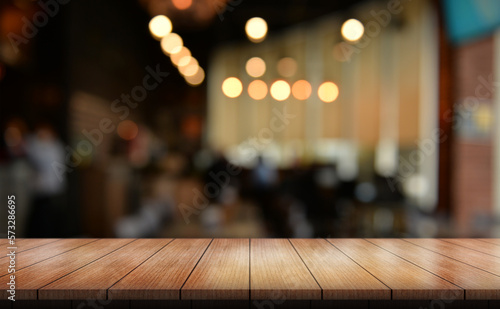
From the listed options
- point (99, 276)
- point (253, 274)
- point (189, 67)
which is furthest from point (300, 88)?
point (99, 276)

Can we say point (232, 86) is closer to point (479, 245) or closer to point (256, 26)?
point (256, 26)

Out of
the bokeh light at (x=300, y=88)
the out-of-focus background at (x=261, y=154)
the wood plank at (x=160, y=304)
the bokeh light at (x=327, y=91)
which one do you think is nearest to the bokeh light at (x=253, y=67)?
the out-of-focus background at (x=261, y=154)

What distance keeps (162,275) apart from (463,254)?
1103mm

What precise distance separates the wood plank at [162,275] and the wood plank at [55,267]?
8.0 inches

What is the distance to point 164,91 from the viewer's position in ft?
37.2

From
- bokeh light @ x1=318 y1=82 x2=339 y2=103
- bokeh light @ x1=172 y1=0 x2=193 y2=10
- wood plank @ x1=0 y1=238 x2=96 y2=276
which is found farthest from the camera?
bokeh light @ x1=318 y1=82 x2=339 y2=103

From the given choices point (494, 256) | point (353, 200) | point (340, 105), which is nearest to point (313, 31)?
point (340, 105)

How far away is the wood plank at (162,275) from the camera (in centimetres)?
121

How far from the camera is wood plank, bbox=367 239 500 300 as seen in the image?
1.23 metres

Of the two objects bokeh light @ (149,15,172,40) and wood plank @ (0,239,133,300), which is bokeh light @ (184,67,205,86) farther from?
wood plank @ (0,239,133,300)

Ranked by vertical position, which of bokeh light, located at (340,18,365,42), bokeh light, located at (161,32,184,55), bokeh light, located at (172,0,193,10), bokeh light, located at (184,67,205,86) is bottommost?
bokeh light, located at (340,18,365,42)

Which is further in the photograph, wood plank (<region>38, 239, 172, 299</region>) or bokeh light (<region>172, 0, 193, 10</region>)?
bokeh light (<region>172, 0, 193, 10</region>)

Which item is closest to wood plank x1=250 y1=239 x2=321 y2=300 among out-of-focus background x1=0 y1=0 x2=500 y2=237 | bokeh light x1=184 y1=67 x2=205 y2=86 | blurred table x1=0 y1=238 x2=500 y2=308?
blurred table x1=0 y1=238 x2=500 y2=308

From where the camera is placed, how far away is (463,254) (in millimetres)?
1675
